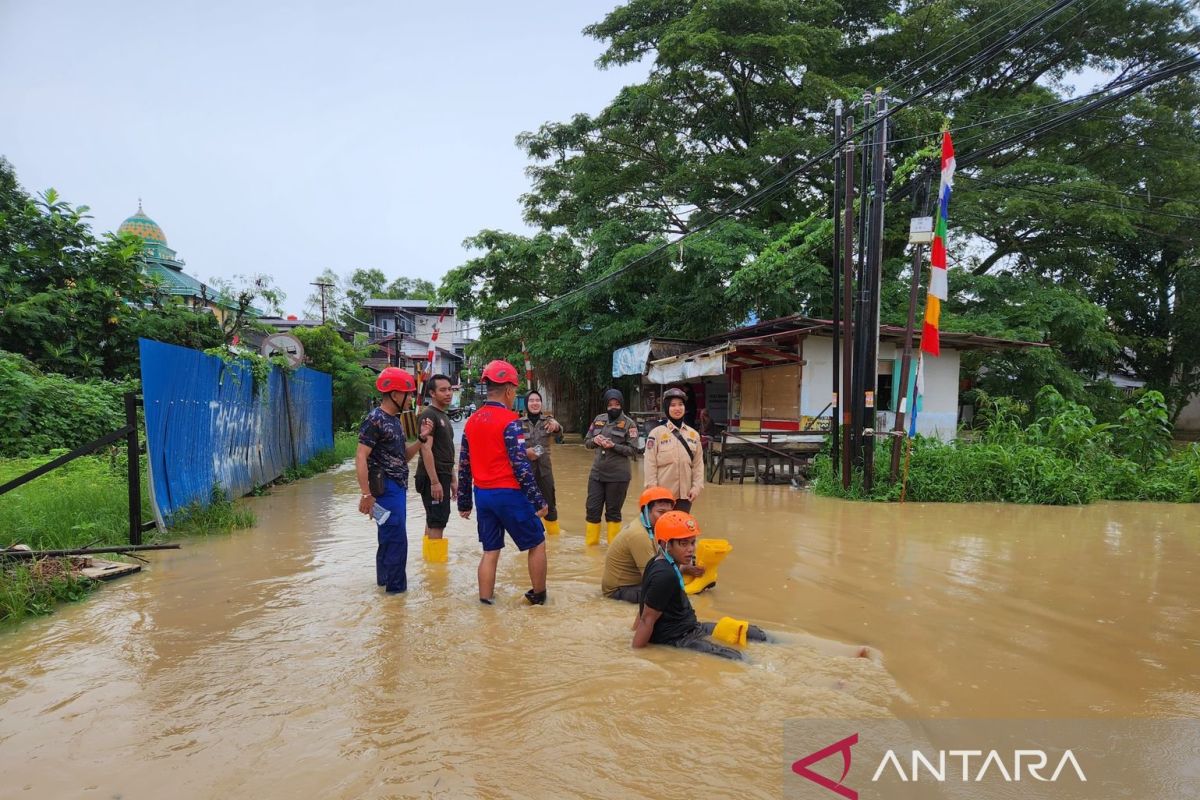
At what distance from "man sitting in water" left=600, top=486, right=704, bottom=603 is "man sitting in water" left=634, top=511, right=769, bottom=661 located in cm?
36

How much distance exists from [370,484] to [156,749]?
2.36m

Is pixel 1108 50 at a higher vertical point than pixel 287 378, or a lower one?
higher

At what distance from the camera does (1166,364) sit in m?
22.2

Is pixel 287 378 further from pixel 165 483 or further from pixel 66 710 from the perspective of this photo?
pixel 66 710

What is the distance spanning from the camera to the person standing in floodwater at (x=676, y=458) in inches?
233

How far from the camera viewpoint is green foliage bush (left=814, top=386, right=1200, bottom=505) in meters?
10.5

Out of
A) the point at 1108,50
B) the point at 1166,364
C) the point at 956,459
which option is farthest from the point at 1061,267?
the point at 956,459

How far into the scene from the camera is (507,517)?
16.0 ft

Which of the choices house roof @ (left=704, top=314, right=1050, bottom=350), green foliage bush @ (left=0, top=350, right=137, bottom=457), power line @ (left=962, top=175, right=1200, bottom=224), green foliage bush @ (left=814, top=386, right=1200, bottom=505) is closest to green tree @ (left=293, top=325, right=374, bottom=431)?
green foliage bush @ (left=0, top=350, right=137, bottom=457)

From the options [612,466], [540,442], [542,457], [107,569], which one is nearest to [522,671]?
[612,466]

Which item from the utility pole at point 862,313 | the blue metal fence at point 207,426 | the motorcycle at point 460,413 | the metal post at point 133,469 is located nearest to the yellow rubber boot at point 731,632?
the metal post at point 133,469

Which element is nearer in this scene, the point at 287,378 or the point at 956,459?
the point at 956,459

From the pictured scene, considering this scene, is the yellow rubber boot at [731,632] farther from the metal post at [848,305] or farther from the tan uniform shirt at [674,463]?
the metal post at [848,305]

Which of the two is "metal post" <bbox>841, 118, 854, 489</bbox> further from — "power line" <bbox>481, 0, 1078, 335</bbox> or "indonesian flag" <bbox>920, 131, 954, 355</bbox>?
"indonesian flag" <bbox>920, 131, 954, 355</bbox>
